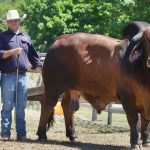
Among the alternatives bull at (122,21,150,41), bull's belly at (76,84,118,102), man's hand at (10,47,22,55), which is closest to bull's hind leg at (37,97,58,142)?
bull's belly at (76,84,118,102)

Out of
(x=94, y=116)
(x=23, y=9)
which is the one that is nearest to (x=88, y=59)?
(x=94, y=116)

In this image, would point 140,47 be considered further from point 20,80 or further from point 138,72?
point 20,80

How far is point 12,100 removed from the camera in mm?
9000

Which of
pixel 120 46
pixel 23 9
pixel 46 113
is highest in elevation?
pixel 120 46

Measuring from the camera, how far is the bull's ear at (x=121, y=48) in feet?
27.5

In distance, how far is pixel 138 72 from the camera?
26.2 feet

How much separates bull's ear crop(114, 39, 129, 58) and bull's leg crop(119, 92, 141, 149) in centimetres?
63

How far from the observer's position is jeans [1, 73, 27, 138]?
8.92 metres

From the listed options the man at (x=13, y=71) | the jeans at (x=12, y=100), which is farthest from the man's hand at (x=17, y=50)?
the jeans at (x=12, y=100)

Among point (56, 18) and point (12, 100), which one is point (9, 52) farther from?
point (56, 18)

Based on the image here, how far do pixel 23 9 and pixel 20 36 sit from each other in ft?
103

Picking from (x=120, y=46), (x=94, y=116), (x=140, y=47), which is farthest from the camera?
(x=94, y=116)

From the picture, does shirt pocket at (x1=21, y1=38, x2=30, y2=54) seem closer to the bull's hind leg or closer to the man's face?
the man's face

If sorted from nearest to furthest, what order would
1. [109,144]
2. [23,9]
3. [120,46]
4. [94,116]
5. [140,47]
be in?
1. [140,47]
2. [120,46]
3. [109,144]
4. [94,116]
5. [23,9]
